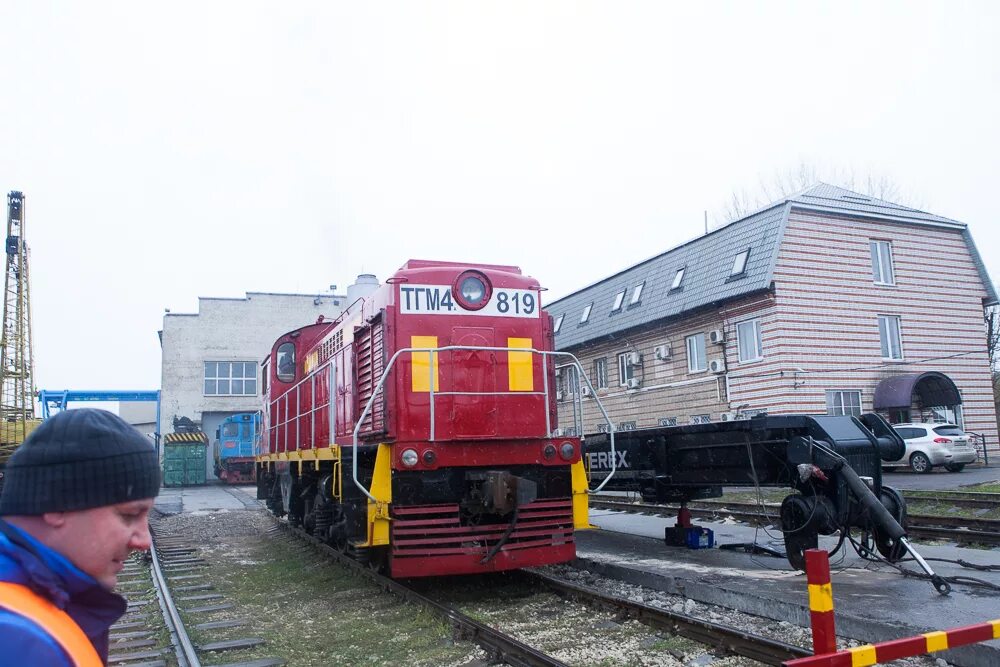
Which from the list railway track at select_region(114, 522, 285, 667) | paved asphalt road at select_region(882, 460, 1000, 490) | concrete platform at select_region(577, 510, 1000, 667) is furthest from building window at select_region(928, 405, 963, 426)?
railway track at select_region(114, 522, 285, 667)

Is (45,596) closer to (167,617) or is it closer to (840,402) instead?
(167,617)

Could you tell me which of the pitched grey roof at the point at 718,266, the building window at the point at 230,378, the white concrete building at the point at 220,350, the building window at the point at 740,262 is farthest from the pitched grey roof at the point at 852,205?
the building window at the point at 230,378

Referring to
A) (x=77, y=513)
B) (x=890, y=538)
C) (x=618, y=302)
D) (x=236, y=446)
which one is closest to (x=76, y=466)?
(x=77, y=513)

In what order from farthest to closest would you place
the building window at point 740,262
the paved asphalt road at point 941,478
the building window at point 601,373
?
the building window at point 601,373 < the building window at point 740,262 < the paved asphalt road at point 941,478

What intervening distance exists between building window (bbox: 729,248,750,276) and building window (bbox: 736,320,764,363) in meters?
1.33

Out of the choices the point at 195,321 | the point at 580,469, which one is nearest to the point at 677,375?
the point at 580,469

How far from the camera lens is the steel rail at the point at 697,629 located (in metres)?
4.66

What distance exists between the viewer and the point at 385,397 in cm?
726

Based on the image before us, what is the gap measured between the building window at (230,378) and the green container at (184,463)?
4.38 meters

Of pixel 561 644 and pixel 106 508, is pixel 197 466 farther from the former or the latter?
pixel 106 508

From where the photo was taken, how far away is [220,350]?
116ft

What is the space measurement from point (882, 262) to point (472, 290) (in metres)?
18.0

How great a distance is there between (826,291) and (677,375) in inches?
185

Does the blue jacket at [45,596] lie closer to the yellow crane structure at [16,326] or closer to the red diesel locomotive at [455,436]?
the red diesel locomotive at [455,436]
